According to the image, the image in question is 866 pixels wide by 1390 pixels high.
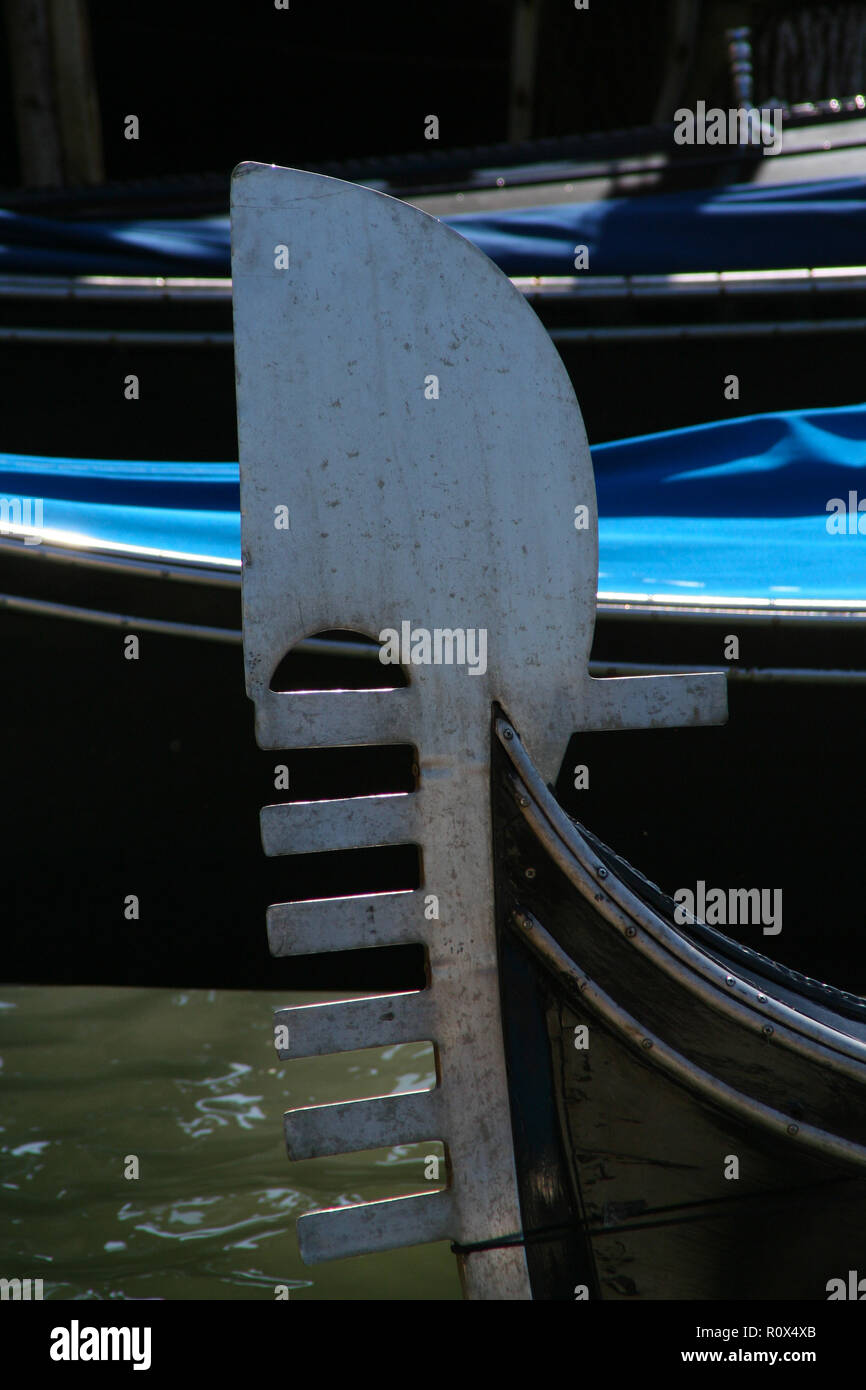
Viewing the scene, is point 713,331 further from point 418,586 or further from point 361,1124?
point 361,1124

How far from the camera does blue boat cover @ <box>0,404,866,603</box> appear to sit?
1564mm

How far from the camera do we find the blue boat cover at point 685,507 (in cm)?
156

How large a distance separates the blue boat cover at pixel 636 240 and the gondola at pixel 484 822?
1.28m

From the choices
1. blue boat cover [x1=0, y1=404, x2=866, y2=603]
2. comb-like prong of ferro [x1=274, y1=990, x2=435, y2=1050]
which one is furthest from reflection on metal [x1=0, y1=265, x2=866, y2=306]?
comb-like prong of ferro [x1=274, y1=990, x2=435, y2=1050]

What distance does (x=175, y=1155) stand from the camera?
78.1 inches

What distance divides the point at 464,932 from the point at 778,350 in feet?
5.17

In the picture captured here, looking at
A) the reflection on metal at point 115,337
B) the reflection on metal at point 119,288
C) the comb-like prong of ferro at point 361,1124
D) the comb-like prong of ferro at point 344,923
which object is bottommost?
the comb-like prong of ferro at point 361,1124

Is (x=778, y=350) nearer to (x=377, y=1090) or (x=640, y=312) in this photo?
(x=640, y=312)

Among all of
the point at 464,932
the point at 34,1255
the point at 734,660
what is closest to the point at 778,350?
the point at 734,660
